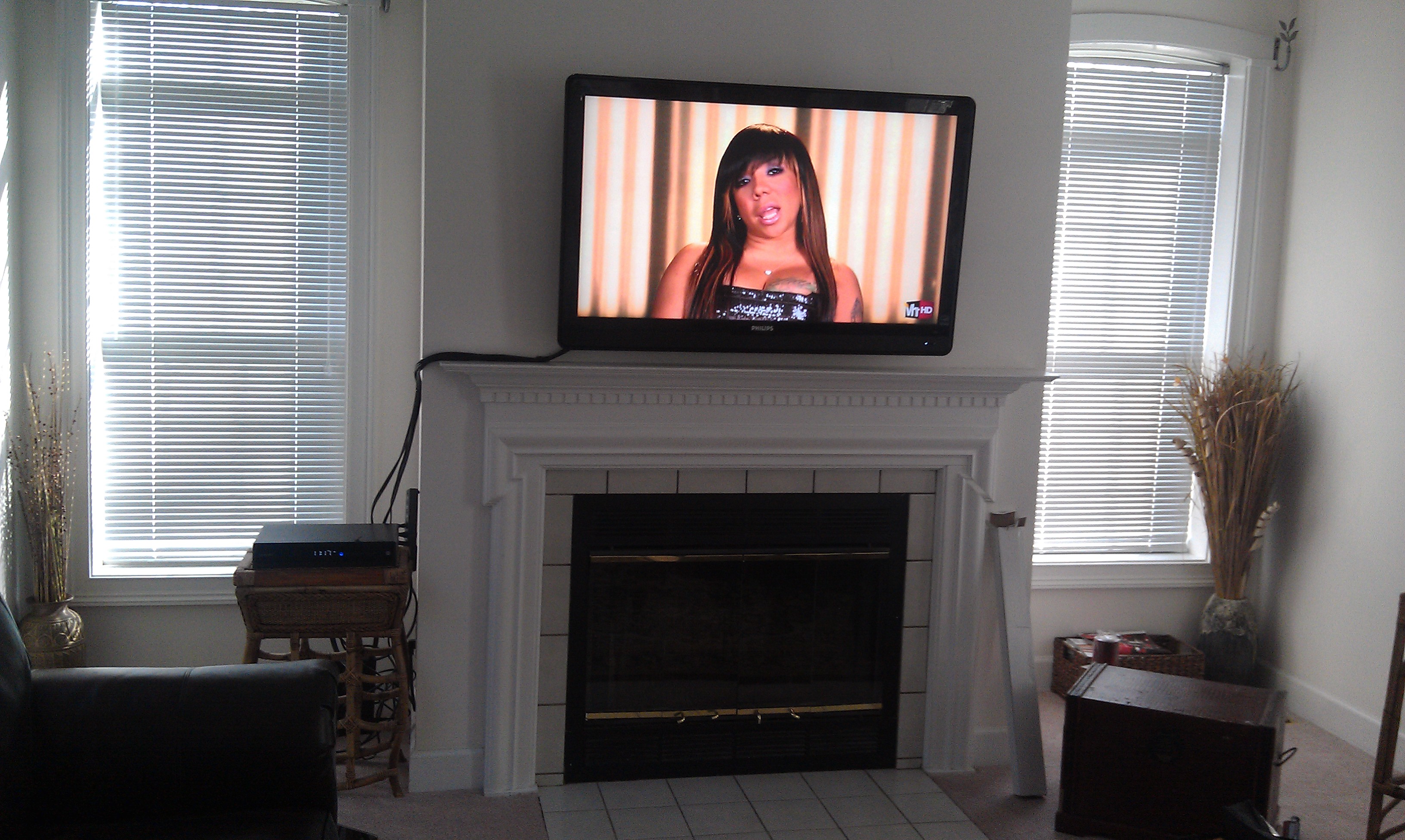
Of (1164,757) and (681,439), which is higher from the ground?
(681,439)

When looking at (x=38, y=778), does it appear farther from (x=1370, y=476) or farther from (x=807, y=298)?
(x=1370, y=476)

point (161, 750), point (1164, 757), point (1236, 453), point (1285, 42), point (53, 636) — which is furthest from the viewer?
point (1285, 42)

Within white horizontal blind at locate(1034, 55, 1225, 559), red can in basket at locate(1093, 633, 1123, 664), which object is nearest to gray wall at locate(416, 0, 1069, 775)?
red can in basket at locate(1093, 633, 1123, 664)

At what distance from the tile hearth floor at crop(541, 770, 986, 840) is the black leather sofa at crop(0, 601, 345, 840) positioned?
2.97 feet

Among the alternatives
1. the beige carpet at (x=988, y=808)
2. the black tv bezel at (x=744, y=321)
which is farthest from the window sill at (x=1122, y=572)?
the black tv bezel at (x=744, y=321)

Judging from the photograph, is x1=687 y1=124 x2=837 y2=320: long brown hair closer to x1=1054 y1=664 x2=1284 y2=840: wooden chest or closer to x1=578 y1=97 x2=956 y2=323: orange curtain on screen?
x1=578 y1=97 x2=956 y2=323: orange curtain on screen

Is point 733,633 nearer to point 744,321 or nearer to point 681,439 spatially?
point 681,439

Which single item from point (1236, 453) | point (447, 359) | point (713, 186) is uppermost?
point (713, 186)

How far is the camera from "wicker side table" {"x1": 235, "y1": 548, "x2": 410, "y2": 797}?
274 cm

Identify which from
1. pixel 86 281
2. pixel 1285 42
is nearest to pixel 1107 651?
pixel 1285 42

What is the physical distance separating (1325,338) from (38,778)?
3831mm

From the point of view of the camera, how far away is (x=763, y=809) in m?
2.93

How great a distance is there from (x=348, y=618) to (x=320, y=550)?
188 mm

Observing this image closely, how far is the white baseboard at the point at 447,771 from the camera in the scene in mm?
2965
